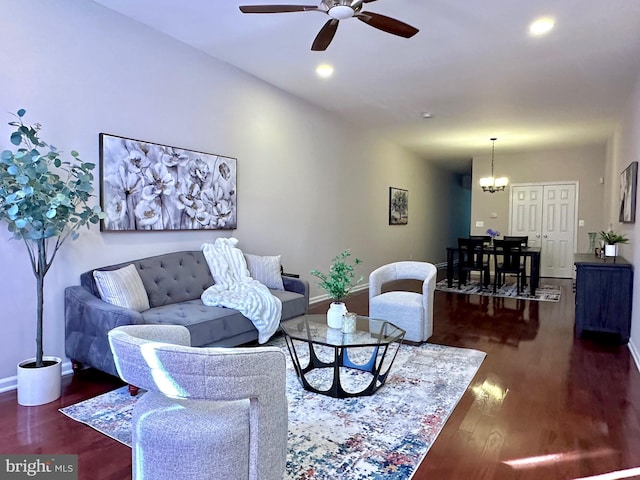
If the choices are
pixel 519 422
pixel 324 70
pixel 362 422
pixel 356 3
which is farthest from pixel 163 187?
pixel 519 422

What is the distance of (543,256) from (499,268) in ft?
8.53

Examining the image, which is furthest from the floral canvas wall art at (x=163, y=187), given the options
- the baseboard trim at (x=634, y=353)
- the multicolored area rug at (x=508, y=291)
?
the multicolored area rug at (x=508, y=291)

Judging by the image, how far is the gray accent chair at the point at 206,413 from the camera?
53.3 inches

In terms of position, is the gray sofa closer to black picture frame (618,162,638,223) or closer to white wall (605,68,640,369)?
white wall (605,68,640,369)

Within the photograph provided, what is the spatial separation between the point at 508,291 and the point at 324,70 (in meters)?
4.88

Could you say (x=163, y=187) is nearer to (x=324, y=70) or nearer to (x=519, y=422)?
(x=324, y=70)

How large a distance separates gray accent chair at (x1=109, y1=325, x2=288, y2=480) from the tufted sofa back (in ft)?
6.28

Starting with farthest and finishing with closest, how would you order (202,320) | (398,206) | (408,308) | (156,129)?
(398,206) → (408,308) → (156,129) → (202,320)

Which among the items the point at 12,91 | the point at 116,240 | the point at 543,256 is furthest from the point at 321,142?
the point at 543,256

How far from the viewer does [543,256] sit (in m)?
8.95

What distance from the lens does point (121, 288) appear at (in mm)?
3104

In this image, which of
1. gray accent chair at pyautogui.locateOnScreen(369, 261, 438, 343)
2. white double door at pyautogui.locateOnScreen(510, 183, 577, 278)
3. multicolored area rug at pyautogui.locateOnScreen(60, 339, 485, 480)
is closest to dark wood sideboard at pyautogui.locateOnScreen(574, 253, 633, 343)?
gray accent chair at pyautogui.locateOnScreen(369, 261, 438, 343)

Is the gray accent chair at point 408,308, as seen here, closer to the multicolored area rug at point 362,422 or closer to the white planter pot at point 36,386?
the multicolored area rug at point 362,422

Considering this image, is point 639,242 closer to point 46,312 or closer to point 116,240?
point 116,240
